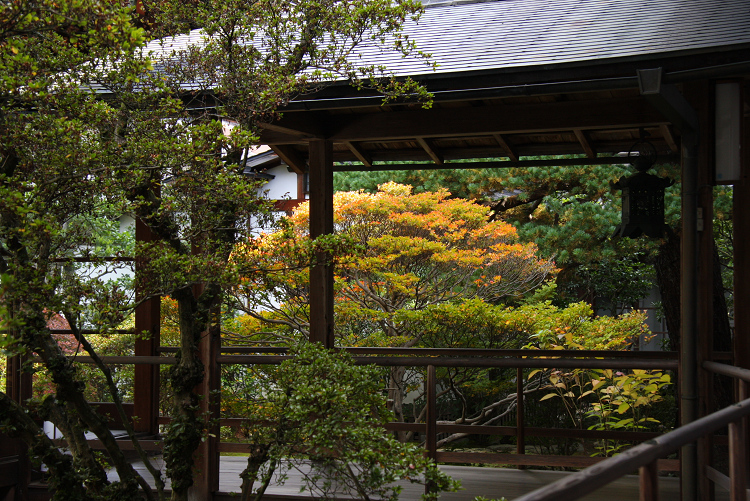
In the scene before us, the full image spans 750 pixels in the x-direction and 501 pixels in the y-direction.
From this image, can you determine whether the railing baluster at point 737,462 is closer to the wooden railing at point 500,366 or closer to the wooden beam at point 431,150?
the wooden railing at point 500,366

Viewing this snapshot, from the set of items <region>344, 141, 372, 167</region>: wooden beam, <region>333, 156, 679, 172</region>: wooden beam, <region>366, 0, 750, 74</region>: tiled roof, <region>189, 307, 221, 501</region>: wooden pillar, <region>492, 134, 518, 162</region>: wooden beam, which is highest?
<region>366, 0, 750, 74</region>: tiled roof

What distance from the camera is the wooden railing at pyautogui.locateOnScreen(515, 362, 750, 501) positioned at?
1.42 m

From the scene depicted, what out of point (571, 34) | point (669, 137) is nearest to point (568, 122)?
point (571, 34)

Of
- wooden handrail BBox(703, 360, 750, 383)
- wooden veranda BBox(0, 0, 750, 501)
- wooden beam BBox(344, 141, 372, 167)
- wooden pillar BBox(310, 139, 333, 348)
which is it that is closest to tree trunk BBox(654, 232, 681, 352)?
wooden veranda BBox(0, 0, 750, 501)

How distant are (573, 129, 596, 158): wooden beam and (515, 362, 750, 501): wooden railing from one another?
2.84 metres

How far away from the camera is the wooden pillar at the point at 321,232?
4711 mm

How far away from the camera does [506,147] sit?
5344mm

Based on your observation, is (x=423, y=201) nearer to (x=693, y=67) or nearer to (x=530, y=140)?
(x=530, y=140)

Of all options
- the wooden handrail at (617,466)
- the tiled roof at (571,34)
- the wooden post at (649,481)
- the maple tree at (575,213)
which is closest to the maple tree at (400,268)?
the maple tree at (575,213)

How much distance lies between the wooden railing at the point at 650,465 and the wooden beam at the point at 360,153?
12.8 ft

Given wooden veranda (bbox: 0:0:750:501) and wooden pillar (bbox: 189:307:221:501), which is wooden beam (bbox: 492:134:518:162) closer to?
wooden veranda (bbox: 0:0:750:501)

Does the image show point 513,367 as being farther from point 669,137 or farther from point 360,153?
point 360,153

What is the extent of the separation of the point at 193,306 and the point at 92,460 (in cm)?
92

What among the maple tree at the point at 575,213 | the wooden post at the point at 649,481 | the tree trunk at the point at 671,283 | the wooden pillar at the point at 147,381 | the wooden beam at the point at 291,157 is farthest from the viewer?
the maple tree at the point at 575,213
